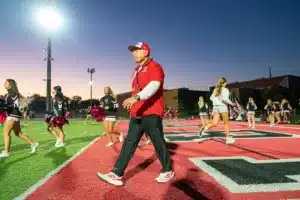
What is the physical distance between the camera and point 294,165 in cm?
579

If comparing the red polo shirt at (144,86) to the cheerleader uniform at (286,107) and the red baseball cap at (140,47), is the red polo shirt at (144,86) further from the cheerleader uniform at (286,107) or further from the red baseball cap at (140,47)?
the cheerleader uniform at (286,107)

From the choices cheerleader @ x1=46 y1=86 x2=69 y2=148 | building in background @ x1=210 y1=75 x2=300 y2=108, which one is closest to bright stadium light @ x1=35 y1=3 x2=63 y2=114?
cheerleader @ x1=46 y1=86 x2=69 y2=148

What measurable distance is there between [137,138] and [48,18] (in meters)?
26.1

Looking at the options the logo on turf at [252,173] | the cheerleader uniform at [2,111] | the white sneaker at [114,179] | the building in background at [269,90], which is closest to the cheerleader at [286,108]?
the logo on turf at [252,173]

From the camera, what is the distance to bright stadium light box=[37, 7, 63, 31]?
2756 centimetres

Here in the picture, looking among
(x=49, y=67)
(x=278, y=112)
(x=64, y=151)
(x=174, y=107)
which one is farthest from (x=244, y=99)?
(x=64, y=151)

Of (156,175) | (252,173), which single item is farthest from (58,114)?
(252,173)

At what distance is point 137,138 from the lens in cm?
468

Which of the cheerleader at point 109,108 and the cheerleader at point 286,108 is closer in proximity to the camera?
the cheerleader at point 109,108

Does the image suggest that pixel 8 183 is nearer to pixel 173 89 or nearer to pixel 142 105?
pixel 142 105

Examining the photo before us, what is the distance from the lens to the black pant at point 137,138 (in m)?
4.57

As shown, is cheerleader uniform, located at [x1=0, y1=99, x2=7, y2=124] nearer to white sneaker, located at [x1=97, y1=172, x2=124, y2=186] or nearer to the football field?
the football field

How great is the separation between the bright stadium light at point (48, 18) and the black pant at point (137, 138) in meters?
26.0

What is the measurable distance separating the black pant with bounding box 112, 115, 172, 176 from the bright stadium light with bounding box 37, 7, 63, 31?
2605cm
